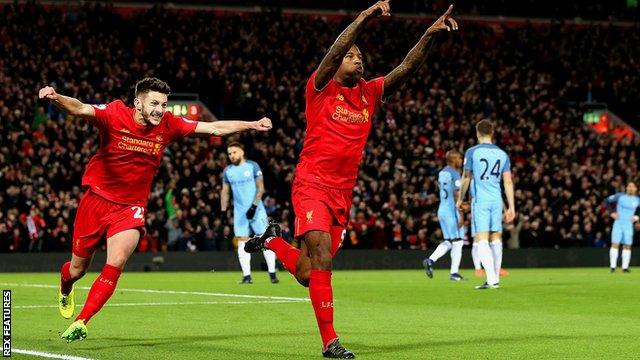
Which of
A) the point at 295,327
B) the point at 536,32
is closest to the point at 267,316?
the point at 295,327

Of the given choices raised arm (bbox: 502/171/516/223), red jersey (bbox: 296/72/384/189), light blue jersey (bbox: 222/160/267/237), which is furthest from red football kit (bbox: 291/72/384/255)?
light blue jersey (bbox: 222/160/267/237)

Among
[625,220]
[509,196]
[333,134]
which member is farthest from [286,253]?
[625,220]

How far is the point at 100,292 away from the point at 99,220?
2.51 ft

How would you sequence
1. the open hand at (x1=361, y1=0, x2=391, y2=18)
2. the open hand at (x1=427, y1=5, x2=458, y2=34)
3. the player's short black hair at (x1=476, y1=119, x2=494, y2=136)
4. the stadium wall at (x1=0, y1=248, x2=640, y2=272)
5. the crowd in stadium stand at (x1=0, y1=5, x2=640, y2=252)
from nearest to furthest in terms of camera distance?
the open hand at (x1=361, y1=0, x2=391, y2=18)
the open hand at (x1=427, y1=5, x2=458, y2=34)
the player's short black hair at (x1=476, y1=119, x2=494, y2=136)
the stadium wall at (x1=0, y1=248, x2=640, y2=272)
the crowd in stadium stand at (x1=0, y1=5, x2=640, y2=252)

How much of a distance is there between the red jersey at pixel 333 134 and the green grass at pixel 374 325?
146 centimetres

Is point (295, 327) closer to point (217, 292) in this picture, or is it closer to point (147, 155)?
point (147, 155)

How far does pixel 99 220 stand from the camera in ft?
36.1

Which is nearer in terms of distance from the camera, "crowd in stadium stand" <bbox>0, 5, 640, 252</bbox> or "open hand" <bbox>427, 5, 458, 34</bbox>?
"open hand" <bbox>427, 5, 458, 34</bbox>

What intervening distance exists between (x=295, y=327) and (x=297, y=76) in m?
28.2

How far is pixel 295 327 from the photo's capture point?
1245 centimetres

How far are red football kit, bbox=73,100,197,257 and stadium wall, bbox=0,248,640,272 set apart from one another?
18.8 m

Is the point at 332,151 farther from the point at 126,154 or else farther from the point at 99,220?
the point at 99,220

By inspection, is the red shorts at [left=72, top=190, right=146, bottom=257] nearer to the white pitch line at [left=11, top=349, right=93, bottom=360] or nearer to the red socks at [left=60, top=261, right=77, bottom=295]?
the red socks at [left=60, top=261, right=77, bottom=295]

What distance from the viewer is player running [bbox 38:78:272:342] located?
10.8 meters
